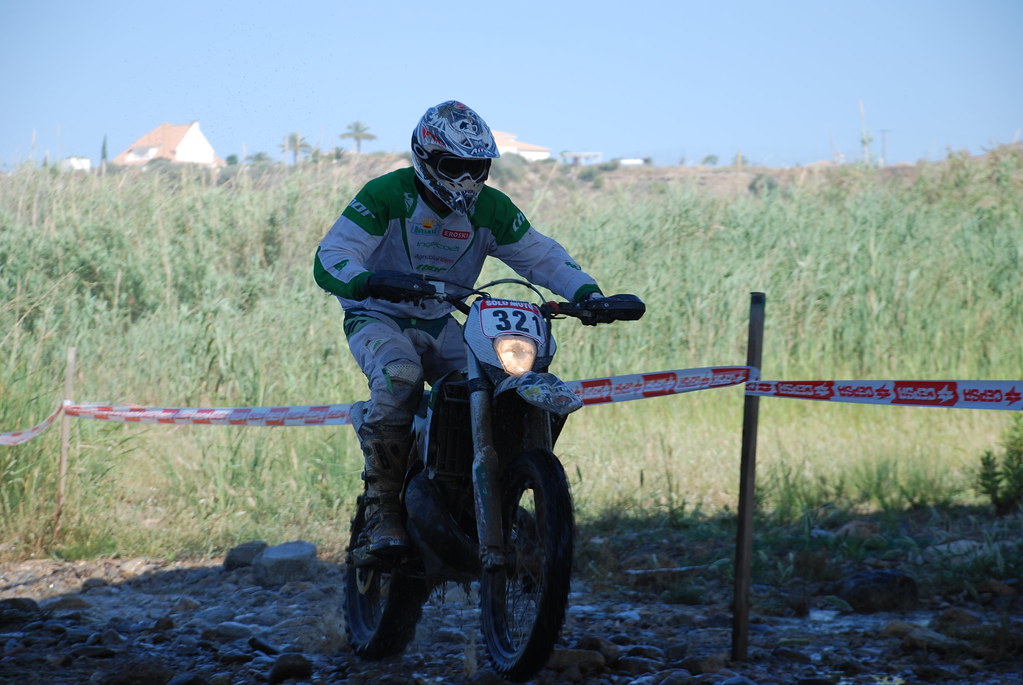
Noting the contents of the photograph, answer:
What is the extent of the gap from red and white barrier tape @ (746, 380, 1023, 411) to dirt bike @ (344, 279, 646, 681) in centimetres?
78

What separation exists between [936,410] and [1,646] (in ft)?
24.0

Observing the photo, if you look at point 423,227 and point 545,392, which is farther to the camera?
point 423,227

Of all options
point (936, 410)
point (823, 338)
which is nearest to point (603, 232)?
point (823, 338)

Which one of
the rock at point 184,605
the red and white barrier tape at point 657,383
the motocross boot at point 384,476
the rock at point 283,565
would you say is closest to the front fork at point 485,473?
the motocross boot at point 384,476

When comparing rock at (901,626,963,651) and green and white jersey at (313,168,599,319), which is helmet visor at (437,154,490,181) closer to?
green and white jersey at (313,168,599,319)

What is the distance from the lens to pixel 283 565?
21.2 ft

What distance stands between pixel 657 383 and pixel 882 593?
154cm

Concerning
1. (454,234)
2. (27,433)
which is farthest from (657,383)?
(27,433)

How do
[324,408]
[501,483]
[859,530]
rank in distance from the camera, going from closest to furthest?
[501,483], [324,408], [859,530]

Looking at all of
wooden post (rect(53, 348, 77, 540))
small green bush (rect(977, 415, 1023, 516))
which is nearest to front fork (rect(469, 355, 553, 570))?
small green bush (rect(977, 415, 1023, 516))

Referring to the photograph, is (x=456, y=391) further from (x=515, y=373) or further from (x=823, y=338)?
(x=823, y=338)

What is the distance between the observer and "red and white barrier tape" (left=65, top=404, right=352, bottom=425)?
6.37 metres

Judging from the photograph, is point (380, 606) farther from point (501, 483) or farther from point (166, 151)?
point (166, 151)

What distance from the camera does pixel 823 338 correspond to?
11438 mm
